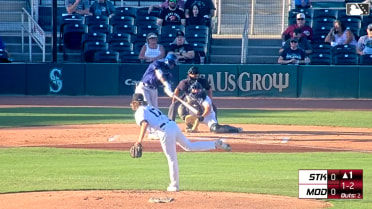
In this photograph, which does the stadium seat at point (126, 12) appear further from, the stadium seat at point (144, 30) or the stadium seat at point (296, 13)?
the stadium seat at point (296, 13)

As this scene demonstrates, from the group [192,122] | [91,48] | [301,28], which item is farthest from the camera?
[91,48]

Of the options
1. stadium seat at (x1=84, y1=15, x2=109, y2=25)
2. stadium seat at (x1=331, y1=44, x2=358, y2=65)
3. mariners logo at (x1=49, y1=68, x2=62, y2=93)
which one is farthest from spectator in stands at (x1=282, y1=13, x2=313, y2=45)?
mariners logo at (x1=49, y1=68, x2=62, y2=93)

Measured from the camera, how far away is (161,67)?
17141mm

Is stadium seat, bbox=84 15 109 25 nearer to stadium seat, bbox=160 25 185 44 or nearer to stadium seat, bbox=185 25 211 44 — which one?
stadium seat, bbox=160 25 185 44

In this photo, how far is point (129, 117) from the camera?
23078 mm

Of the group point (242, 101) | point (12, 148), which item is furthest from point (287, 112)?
point (12, 148)

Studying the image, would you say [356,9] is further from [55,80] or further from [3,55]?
[3,55]

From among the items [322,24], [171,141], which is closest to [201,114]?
[171,141]

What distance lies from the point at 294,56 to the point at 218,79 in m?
2.49

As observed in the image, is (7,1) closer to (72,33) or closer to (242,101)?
(72,33)

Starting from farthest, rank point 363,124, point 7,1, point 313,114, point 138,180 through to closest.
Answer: point 7,1 → point 313,114 → point 363,124 → point 138,180

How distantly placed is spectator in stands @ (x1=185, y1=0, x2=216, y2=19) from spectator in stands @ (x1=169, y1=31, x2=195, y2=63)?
162 cm

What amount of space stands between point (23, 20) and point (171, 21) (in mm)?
5306

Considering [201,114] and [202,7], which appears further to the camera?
[202,7]
